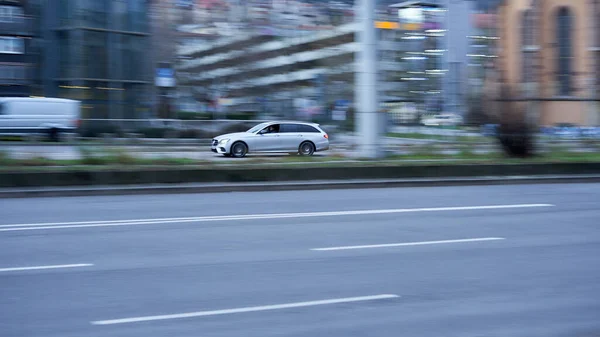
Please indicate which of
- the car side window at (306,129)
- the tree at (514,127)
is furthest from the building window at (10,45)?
the tree at (514,127)

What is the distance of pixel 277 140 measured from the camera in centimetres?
2975

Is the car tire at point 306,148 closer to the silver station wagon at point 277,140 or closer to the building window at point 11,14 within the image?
the silver station wagon at point 277,140

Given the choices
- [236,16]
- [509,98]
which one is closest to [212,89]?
[236,16]

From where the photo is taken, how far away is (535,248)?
10.2m

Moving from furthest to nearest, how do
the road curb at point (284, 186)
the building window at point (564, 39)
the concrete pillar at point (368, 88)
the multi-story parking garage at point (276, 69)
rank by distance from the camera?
the building window at point (564, 39) → the multi-story parking garage at point (276, 69) → the concrete pillar at point (368, 88) → the road curb at point (284, 186)

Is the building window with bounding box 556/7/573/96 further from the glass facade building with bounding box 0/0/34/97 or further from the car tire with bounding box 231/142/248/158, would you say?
the car tire with bounding box 231/142/248/158

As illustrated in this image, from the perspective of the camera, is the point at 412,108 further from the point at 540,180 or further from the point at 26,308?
the point at 26,308

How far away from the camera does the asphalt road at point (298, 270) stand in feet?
20.8

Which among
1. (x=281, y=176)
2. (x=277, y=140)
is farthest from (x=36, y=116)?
(x=281, y=176)

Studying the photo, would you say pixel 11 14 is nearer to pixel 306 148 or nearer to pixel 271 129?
pixel 271 129

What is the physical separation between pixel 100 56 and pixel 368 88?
25.8m

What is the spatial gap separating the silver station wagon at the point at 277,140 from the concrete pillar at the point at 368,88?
23.1 feet

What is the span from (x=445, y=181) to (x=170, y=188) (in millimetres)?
7215

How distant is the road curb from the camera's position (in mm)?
16641
